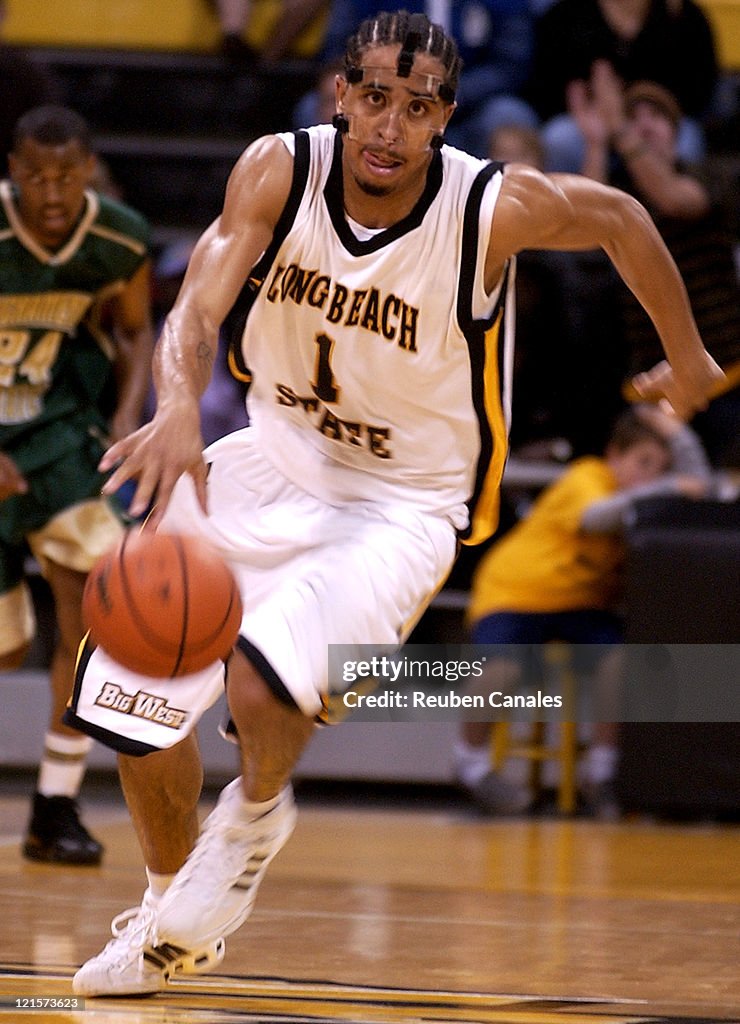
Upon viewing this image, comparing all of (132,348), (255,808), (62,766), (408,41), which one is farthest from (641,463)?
(255,808)

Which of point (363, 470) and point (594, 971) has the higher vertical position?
point (363, 470)

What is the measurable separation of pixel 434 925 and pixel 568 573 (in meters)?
2.86

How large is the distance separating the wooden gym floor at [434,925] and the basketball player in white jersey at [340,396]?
27 cm

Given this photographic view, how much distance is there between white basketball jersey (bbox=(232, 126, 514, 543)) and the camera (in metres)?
3.58

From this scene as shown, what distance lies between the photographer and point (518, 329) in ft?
25.6

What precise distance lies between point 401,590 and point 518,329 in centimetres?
444

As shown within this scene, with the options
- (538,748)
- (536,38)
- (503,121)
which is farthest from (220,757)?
(536,38)

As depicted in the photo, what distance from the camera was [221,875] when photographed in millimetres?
3307

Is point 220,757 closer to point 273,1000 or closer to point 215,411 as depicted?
point 215,411

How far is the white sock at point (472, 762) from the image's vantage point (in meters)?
7.11

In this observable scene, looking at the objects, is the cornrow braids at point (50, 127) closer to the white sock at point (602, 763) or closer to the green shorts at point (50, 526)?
the green shorts at point (50, 526)

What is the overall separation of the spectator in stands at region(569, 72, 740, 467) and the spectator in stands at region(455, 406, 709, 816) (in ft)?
1.31

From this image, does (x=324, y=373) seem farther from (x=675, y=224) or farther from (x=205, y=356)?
(x=675, y=224)

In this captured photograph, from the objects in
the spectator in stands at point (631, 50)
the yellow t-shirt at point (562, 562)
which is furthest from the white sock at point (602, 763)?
the spectator in stands at point (631, 50)
